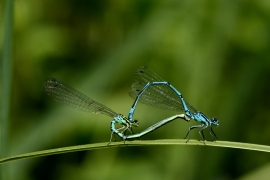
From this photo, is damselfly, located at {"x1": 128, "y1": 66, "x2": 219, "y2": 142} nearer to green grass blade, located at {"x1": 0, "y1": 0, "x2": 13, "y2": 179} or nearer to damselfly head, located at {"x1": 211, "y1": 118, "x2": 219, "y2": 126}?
damselfly head, located at {"x1": 211, "y1": 118, "x2": 219, "y2": 126}

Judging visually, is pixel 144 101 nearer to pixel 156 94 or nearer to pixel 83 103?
pixel 156 94

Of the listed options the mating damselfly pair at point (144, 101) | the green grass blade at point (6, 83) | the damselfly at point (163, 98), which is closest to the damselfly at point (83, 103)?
the mating damselfly pair at point (144, 101)

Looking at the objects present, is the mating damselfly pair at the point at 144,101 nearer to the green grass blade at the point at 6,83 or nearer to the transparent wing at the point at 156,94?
the transparent wing at the point at 156,94

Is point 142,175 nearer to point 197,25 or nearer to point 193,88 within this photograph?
point 193,88

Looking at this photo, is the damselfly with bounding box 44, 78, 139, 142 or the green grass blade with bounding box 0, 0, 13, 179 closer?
the green grass blade with bounding box 0, 0, 13, 179

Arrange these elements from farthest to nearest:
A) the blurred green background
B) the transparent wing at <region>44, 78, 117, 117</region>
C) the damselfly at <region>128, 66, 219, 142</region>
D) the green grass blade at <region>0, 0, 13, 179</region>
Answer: the blurred green background < the damselfly at <region>128, 66, 219, 142</region> < the transparent wing at <region>44, 78, 117, 117</region> < the green grass blade at <region>0, 0, 13, 179</region>

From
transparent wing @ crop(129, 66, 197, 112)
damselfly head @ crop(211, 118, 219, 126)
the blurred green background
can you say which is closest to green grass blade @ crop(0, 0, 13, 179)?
the blurred green background

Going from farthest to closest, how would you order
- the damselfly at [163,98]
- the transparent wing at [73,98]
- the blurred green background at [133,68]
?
the blurred green background at [133,68], the damselfly at [163,98], the transparent wing at [73,98]

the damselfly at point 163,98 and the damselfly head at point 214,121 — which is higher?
the damselfly at point 163,98
